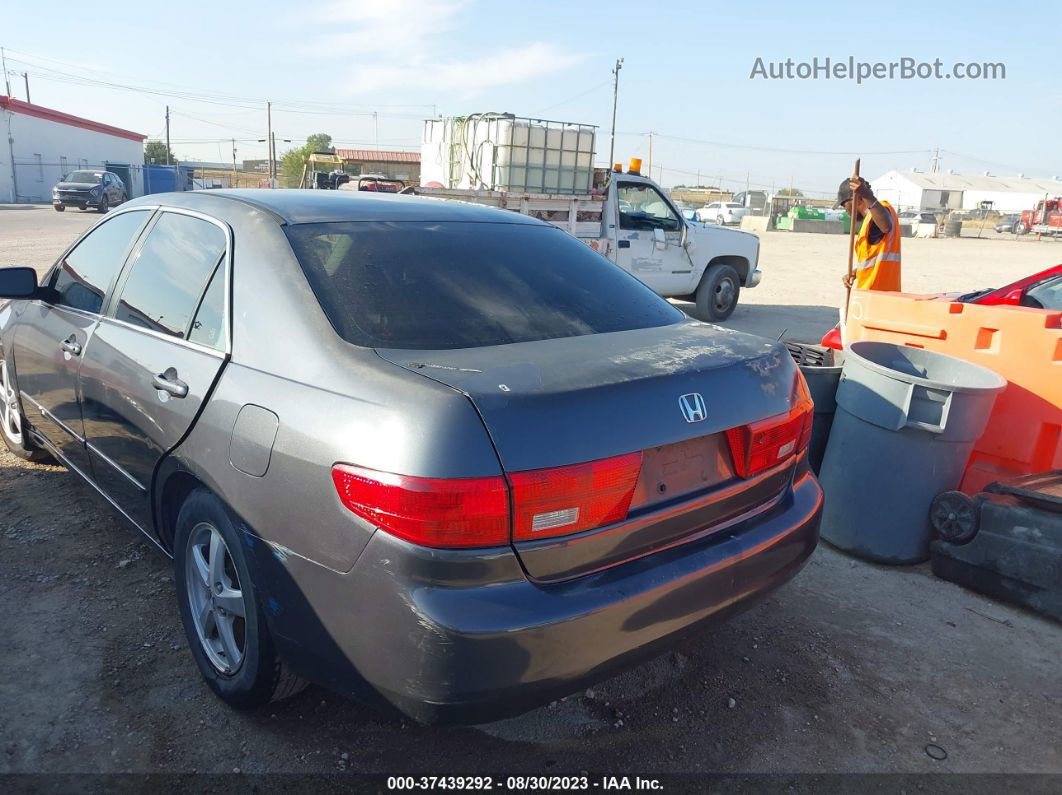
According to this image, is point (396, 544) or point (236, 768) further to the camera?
point (236, 768)

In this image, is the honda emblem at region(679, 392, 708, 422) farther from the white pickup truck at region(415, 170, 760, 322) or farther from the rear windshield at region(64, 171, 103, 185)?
the rear windshield at region(64, 171, 103, 185)

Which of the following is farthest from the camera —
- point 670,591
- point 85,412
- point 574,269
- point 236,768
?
point 85,412

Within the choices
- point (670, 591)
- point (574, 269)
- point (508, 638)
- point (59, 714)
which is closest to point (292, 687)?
point (59, 714)

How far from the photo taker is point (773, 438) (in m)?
2.52

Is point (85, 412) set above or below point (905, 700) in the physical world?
above

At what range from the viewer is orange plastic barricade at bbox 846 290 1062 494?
162 inches

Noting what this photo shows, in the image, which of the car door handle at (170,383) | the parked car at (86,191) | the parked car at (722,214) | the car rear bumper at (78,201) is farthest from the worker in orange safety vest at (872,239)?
the parked car at (722,214)

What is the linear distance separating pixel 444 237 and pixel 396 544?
4.55ft

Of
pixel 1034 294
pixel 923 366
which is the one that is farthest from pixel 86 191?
pixel 923 366

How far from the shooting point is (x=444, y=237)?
2.91 metres

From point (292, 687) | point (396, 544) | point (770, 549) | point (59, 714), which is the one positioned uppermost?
point (396, 544)

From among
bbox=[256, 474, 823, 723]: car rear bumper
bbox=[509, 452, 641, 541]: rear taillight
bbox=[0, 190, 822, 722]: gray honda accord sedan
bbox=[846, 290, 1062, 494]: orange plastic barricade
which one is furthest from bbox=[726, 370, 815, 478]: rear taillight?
bbox=[846, 290, 1062, 494]: orange plastic barricade

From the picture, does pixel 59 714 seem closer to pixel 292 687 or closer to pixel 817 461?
pixel 292 687

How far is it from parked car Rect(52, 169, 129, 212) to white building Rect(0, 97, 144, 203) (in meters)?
7.23
